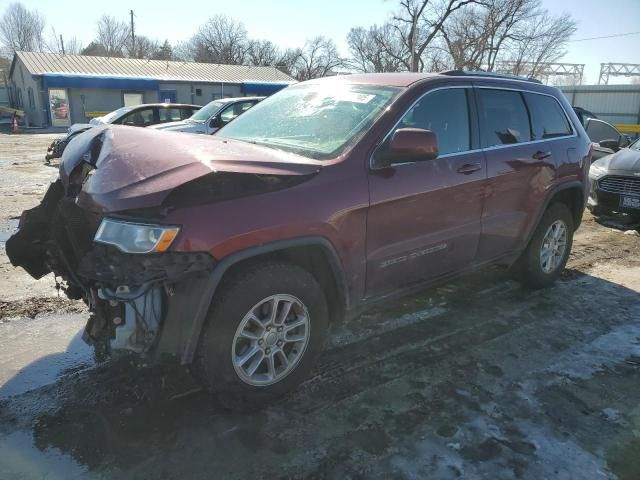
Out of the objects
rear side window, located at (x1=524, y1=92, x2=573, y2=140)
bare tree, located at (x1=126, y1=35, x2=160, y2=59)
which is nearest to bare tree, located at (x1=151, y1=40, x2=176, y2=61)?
bare tree, located at (x1=126, y1=35, x2=160, y2=59)

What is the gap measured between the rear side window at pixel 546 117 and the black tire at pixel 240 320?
2.83 metres

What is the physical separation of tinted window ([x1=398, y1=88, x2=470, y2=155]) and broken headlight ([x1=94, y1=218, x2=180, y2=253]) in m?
1.82

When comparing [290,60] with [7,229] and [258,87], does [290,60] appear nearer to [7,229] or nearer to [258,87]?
[258,87]

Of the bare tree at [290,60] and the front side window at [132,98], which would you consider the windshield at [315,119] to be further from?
the bare tree at [290,60]

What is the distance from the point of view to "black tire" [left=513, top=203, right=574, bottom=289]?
189 inches

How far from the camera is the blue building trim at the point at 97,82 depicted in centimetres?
3106

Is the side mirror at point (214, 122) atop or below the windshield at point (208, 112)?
below

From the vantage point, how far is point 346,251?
3.09 metres

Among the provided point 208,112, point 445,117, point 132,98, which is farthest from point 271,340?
point 132,98

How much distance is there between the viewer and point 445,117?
12.4 feet

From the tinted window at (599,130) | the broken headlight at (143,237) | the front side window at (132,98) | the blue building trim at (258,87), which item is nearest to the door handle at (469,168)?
the broken headlight at (143,237)

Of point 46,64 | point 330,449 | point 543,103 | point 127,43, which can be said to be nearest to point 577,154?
point 543,103

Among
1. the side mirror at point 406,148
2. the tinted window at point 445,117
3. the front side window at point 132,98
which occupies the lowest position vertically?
the side mirror at point 406,148

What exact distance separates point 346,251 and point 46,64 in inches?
1491
